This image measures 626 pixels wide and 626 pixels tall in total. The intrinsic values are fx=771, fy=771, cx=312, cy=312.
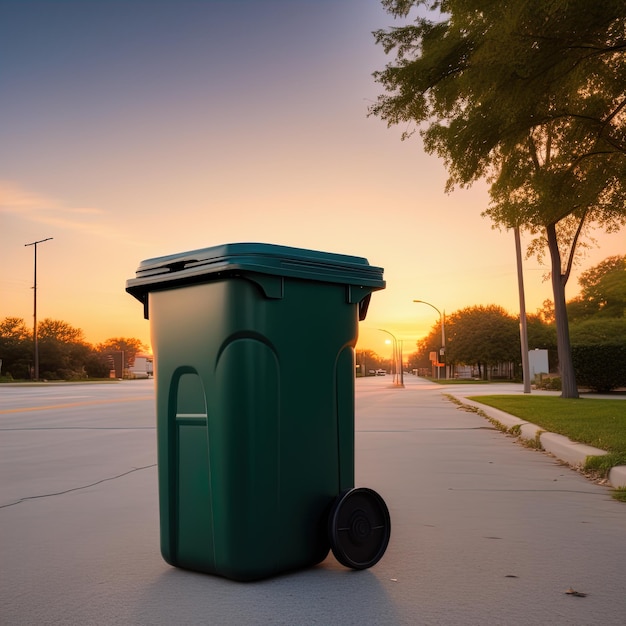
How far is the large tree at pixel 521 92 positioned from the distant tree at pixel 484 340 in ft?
208

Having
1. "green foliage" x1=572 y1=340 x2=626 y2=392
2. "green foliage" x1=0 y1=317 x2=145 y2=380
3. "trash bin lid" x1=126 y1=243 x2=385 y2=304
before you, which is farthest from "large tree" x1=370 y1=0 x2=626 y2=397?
"green foliage" x1=0 y1=317 x2=145 y2=380

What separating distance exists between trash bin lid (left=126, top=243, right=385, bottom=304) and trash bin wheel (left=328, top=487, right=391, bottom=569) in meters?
1.15

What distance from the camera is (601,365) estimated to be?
2798 cm

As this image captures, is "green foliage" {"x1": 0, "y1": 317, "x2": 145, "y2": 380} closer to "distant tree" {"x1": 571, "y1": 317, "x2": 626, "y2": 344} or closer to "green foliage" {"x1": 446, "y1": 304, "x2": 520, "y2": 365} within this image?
"green foliage" {"x1": 446, "y1": 304, "x2": 520, "y2": 365}

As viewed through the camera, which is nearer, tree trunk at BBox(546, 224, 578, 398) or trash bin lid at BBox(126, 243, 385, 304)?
trash bin lid at BBox(126, 243, 385, 304)

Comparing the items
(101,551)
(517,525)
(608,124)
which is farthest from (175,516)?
(608,124)

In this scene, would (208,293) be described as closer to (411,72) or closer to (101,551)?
(101,551)

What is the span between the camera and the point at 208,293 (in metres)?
3.85

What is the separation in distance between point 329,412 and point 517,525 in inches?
78.9

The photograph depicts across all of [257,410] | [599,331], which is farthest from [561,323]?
[257,410]

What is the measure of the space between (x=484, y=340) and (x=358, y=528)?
255 feet

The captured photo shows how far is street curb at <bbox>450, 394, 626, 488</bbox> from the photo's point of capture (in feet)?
23.0

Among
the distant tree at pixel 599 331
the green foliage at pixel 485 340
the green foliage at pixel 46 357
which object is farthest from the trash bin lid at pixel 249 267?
the green foliage at pixel 46 357

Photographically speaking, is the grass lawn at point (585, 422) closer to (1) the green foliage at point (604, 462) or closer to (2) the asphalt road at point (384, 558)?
(1) the green foliage at point (604, 462)
